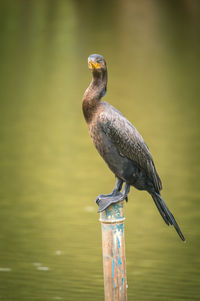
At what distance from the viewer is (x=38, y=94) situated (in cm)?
1692

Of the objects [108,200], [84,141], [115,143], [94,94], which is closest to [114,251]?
[108,200]

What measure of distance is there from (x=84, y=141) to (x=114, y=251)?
875 cm

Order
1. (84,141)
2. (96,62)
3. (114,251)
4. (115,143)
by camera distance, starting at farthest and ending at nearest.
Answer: (84,141) < (115,143) < (96,62) < (114,251)

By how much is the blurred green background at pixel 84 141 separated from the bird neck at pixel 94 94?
2615mm

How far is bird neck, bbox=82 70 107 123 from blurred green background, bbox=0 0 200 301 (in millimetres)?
2615

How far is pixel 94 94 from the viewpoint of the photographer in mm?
4758

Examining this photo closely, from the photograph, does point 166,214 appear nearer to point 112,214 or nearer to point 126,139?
point 112,214

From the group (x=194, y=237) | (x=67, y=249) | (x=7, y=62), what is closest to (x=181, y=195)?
(x=194, y=237)

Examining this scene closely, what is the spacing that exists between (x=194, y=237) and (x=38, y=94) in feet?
29.9

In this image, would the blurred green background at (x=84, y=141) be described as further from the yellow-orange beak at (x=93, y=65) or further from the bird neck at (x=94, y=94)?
the yellow-orange beak at (x=93, y=65)

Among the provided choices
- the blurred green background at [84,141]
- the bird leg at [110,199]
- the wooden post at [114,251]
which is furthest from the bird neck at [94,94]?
the blurred green background at [84,141]

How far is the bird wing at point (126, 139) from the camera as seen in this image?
4.75 meters

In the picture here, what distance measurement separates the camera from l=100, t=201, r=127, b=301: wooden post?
4562 mm

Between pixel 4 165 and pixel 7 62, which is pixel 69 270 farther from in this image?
pixel 7 62
